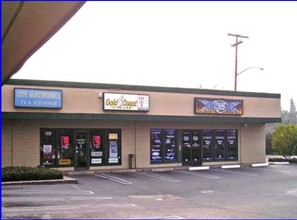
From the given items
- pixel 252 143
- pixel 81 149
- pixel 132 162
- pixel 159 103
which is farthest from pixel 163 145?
pixel 252 143

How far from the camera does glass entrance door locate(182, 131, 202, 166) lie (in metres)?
29.6

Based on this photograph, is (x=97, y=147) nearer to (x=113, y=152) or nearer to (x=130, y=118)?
(x=113, y=152)

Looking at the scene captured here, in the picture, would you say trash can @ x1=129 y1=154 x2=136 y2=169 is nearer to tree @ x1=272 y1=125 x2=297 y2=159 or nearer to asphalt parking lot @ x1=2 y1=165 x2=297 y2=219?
asphalt parking lot @ x1=2 y1=165 x2=297 y2=219

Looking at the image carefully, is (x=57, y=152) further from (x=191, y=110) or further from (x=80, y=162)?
(x=191, y=110)

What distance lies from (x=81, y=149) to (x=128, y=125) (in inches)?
129

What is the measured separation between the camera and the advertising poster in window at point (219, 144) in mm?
30859

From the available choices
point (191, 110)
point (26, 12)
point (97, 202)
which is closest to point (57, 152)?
point (191, 110)

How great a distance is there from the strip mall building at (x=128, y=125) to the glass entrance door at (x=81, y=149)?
0.06m

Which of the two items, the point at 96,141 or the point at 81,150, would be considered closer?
the point at 81,150

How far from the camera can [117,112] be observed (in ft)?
84.7

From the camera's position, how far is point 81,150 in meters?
26.1

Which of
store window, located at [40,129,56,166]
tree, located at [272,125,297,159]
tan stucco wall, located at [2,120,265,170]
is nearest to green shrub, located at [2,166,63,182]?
tan stucco wall, located at [2,120,265,170]

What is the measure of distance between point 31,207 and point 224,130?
2028cm

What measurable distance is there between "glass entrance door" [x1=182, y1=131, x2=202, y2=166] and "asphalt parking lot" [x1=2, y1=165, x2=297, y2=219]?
3593 millimetres
